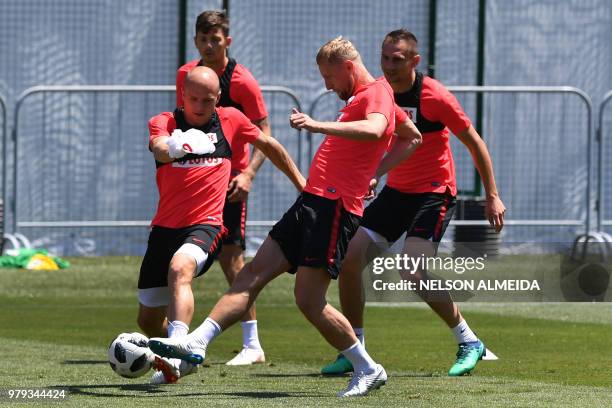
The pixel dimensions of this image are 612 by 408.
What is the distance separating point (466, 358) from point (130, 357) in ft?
7.81

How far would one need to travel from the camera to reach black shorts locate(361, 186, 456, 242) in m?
9.59

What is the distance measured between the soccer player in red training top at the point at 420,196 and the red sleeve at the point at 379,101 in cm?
115

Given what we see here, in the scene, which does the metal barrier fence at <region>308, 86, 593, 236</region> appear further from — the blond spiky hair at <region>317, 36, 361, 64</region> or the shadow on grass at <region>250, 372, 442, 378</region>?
the blond spiky hair at <region>317, 36, 361, 64</region>

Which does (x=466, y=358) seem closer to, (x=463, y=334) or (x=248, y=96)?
(x=463, y=334)

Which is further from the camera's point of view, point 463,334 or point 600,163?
point 600,163

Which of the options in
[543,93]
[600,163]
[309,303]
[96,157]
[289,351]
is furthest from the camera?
[96,157]

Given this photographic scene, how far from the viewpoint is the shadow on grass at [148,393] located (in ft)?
25.9

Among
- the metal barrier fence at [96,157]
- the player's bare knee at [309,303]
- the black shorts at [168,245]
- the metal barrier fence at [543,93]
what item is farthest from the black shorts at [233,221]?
the metal barrier fence at [543,93]

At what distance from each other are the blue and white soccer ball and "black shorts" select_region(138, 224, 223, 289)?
0.71 meters

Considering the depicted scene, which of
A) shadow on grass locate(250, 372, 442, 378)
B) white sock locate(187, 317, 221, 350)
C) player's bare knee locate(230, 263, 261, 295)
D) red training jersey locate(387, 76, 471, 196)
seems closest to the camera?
white sock locate(187, 317, 221, 350)

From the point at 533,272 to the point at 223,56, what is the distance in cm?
645

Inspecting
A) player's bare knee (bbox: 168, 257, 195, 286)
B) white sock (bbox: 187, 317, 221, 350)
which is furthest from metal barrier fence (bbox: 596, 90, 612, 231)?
white sock (bbox: 187, 317, 221, 350)

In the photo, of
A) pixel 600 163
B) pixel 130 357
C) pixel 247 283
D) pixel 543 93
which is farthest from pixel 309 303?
pixel 543 93

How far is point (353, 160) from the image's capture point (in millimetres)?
8094
